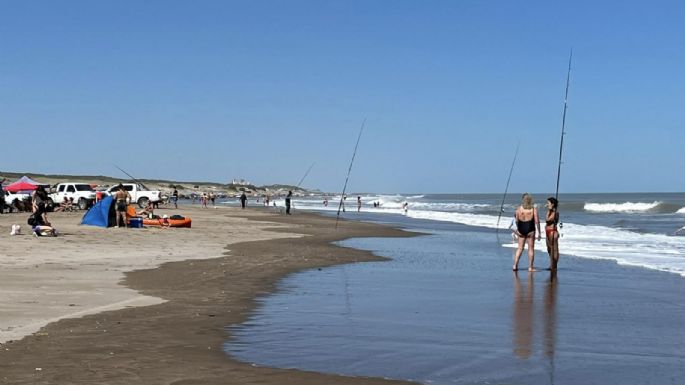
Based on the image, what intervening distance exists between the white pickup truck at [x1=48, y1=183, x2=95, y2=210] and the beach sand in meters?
23.5

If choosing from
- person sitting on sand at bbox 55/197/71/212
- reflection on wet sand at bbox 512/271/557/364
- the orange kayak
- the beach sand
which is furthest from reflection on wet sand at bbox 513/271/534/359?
person sitting on sand at bbox 55/197/71/212

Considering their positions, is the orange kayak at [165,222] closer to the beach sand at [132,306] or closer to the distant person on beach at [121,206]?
the distant person on beach at [121,206]

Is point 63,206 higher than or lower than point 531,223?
lower

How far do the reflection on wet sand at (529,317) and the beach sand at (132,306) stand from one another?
226 centimetres

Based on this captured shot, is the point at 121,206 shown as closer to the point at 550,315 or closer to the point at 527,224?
the point at 527,224

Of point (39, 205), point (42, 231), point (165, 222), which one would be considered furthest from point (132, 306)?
point (165, 222)

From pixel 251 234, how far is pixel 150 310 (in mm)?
17569

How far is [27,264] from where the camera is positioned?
13531mm

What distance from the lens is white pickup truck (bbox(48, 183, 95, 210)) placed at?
140 ft

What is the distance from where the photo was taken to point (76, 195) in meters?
43.0

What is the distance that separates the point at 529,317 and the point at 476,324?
96 centimetres

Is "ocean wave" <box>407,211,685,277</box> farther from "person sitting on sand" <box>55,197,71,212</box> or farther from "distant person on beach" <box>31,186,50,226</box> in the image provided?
"person sitting on sand" <box>55,197,71,212</box>

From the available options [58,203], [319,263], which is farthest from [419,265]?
[58,203]

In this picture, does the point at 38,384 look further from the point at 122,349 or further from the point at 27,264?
the point at 27,264
